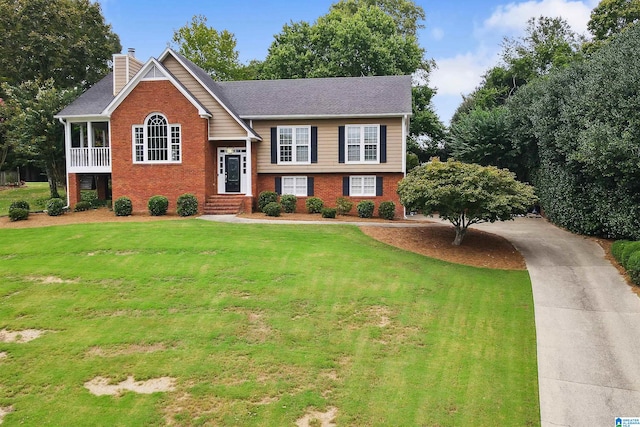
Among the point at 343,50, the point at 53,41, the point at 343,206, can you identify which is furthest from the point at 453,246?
the point at 53,41

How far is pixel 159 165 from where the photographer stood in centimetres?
2225

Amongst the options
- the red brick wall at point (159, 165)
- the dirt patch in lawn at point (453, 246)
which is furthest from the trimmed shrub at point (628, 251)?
the red brick wall at point (159, 165)

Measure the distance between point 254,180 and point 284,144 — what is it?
A: 242 centimetres

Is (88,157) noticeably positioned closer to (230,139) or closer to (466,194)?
(230,139)

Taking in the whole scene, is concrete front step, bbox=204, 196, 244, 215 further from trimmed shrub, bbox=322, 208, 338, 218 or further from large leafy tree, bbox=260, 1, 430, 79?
large leafy tree, bbox=260, 1, 430, 79

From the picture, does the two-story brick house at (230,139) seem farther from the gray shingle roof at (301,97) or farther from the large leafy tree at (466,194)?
the large leafy tree at (466,194)

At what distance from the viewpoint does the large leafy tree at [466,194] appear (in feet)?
47.8

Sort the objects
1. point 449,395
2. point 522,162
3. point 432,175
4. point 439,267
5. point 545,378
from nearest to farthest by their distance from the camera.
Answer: point 449,395, point 545,378, point 439,267, point 432,175, point 522,162

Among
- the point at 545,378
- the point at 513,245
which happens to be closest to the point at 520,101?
the point at 513,245

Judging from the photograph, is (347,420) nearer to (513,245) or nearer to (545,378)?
(545,378)

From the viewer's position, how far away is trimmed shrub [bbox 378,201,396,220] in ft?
73.4

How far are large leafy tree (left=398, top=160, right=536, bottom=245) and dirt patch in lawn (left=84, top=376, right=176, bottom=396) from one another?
10.2 meters

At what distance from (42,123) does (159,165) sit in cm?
770

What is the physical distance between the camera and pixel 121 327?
8.94 meters
